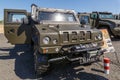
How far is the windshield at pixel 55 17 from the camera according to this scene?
21.8ft

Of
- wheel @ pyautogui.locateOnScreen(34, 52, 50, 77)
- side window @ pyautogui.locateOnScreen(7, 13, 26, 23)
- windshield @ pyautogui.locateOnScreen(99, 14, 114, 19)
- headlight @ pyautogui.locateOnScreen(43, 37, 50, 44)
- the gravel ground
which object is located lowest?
the gravel ground

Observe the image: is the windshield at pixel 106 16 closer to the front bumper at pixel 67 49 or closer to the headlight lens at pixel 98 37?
the headlight lens at pixel 98 37

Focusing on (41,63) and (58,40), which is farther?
(41,63)

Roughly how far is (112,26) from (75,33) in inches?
327

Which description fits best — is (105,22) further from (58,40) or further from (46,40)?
(46,40)

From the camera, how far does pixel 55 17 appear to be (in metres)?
6.82

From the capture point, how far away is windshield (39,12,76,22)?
6.64 meters

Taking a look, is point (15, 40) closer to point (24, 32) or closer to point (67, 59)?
point (24, 32)

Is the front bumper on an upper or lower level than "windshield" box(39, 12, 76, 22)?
lower

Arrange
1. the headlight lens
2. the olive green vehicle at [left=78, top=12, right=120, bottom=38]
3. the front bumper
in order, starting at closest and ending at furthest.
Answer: the front bumper, the headlight lens, the olive green vehicle at [left=78, top=12, right=120, bottom=38]

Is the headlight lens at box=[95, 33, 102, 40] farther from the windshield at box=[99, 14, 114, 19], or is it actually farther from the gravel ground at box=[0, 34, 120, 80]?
the windshield at box=[99, 14, 114, 19]

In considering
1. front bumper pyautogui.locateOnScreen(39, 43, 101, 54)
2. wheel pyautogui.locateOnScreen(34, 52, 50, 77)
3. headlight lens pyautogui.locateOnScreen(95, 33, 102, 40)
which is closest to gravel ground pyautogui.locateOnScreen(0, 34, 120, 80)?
wheel pyautogui.locateOnScreen(34, 52, 50, 77)

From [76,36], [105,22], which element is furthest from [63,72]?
[105,22]

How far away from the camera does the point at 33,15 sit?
6875 mm
